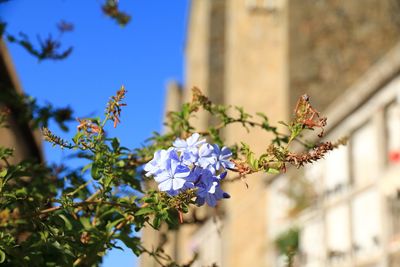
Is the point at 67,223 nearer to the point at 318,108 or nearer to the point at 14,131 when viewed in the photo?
the point at 14,131

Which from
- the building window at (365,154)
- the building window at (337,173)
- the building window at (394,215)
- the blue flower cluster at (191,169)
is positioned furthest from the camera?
the building window at (337,173)

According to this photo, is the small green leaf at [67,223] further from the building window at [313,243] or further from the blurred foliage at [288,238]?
the blurred foliage at [288,238]

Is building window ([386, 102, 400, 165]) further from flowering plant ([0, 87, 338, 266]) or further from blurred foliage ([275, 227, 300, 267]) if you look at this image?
flowering plant ([0, 87, 338, 266])

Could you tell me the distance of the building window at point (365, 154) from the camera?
1230 centimetres

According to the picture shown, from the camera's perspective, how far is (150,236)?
39250 mm

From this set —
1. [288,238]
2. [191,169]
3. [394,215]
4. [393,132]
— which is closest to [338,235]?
[394,215]

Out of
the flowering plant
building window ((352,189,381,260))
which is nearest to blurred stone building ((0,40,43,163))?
the flowering plant

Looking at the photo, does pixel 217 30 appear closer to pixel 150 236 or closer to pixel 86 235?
pixel 150 236

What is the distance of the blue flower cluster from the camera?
181cm

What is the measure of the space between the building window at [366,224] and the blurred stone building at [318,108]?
0.02 m

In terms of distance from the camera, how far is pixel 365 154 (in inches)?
505

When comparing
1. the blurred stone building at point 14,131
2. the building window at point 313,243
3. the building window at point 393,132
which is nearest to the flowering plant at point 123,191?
the blurred stone building at point 14,131

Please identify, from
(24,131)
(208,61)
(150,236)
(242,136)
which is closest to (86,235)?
(24,131)

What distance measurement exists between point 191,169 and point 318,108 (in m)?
17.7
